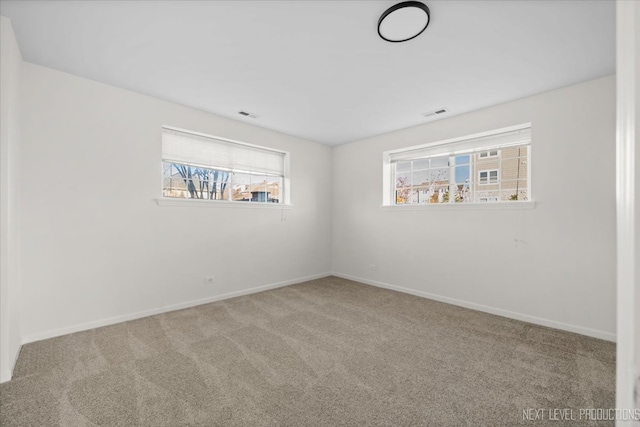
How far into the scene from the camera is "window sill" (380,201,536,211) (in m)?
3.12

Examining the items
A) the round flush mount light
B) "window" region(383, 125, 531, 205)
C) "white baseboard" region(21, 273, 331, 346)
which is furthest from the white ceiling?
"white baseboard" region(21, 273, 331, 346)

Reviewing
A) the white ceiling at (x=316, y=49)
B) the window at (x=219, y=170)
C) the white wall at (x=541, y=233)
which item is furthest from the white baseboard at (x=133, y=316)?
the white ceiling at (x=316, y=49)

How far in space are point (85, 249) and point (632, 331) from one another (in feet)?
12.1

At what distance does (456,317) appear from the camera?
3156 mm

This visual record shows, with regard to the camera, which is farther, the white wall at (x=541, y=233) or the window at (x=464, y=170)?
the window at (x=464, y=170)

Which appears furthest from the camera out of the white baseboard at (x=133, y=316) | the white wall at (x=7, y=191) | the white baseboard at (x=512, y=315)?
the white baseboard at (x=512, y=315)

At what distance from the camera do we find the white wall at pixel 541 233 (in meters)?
2.64

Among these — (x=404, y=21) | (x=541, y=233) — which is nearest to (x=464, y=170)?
(x=541, y=233)

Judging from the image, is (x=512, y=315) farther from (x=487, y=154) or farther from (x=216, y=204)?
(x=216, y=204)

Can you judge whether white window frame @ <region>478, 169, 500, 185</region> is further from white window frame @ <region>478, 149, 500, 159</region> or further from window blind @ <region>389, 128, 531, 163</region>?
window blind @ <region>389, 128, 531, 163</region>

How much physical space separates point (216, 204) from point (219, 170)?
0.54 metres

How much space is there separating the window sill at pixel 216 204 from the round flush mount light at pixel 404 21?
9.16ft

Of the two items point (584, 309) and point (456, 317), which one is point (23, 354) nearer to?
point (456, 317)

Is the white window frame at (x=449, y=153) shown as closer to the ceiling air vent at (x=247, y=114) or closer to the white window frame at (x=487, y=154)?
the white window frame at (x=487, y=154)
